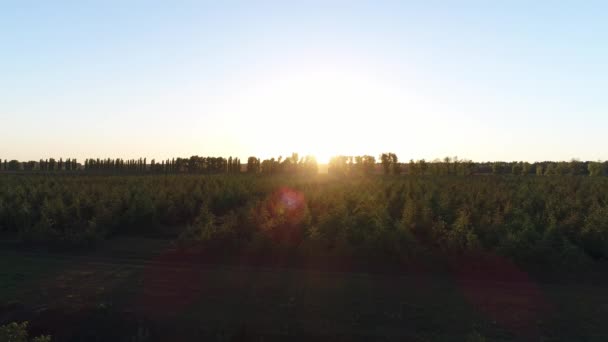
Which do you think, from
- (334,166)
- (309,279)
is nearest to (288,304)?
(309,279)

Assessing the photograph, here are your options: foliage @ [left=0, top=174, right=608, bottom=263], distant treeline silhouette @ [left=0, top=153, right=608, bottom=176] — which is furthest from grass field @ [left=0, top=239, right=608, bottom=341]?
distant treeline silhouette @ [left=0, top=153, right=608, bottom=176]

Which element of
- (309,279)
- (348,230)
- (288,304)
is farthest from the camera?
(348,230)

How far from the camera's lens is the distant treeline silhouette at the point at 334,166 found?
75.8 metres

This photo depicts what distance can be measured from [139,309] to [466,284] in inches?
273

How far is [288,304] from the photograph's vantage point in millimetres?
8891

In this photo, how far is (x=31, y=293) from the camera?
9.69 m

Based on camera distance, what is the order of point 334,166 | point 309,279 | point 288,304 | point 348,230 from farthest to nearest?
point 334,166
point 348,230
point 309,279
point 288,304

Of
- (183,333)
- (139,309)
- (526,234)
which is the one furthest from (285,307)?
(526,234)

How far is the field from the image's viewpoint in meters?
7.95

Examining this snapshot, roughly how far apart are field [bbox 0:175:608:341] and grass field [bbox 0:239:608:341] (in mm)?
34

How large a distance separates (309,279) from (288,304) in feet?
6.03

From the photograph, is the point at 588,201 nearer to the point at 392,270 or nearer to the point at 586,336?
the point at 392,270

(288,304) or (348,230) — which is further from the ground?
(348,230)

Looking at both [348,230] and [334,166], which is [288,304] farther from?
[334,166]
